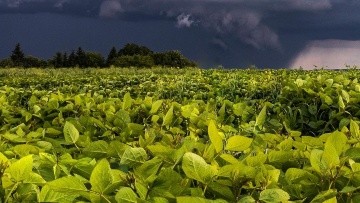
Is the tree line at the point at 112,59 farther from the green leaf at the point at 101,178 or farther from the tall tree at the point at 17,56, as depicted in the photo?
the green leaf at the point at 101,178

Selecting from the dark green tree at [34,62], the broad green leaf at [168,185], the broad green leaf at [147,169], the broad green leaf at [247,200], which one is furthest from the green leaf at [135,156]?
the dark green tree at [34,62]

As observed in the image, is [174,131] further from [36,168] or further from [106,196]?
[106,196]

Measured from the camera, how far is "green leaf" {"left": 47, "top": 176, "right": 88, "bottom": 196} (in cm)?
176

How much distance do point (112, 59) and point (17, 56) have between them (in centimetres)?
2544

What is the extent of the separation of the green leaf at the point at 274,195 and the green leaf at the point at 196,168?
21 centimetres

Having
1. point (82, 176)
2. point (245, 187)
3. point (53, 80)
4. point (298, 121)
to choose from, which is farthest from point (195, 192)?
point (53, 80)

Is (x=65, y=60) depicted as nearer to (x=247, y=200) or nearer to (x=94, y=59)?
(x=94, y=59)

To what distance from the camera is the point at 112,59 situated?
77625 mm

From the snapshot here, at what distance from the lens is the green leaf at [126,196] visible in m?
1.79

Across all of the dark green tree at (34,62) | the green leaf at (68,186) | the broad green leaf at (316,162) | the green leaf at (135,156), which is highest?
the broad green leaf at (316,162)

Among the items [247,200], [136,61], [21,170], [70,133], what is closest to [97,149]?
[70,133]

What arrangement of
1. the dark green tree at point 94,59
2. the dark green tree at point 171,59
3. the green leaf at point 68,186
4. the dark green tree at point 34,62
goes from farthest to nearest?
the dark green tree at point 34,62, the dark green tree at point 94,59, the dark green tree at point 171,59, the green leaf at point 68,186

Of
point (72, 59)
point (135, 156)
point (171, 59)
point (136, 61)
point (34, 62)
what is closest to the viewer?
point (135, 156)

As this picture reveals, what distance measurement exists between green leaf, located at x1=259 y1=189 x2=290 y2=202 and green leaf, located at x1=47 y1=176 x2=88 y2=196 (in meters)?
0.62
